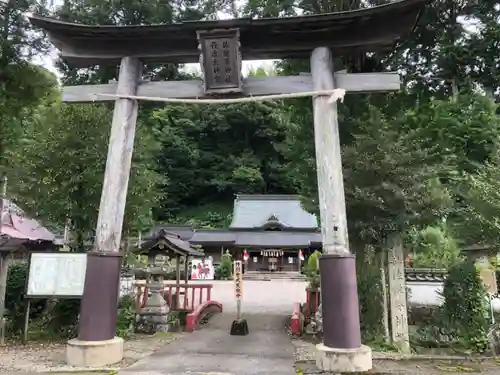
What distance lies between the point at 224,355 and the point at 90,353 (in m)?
2.21

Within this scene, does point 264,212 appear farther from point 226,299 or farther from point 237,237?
point 226,299

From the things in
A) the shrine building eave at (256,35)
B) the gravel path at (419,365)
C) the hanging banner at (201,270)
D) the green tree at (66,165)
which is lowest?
the gravel path at (419,365)

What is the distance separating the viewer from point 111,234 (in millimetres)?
6750

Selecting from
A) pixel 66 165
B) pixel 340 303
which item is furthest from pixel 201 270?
pixel 340 303

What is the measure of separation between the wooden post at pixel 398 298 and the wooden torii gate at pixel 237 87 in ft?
6.42

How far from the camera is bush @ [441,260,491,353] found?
7.59 metres

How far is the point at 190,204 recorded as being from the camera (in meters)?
49.8

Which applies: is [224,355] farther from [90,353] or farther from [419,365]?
[419,365]

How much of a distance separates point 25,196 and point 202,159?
38.7 metres

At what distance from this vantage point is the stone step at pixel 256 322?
35.9ft

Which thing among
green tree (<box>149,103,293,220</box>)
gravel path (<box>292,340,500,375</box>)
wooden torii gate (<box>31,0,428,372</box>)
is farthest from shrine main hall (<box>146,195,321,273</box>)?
wooden torii gate (<box>31,0,428,372</box>)

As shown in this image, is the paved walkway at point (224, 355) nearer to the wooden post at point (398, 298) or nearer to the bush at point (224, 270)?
the wooden post at point (398, 298)

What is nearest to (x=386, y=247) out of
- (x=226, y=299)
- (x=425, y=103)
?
(x=425, y=103)

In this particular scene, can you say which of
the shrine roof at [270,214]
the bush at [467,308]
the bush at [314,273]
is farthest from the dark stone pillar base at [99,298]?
the shrine roof at [270,214]
